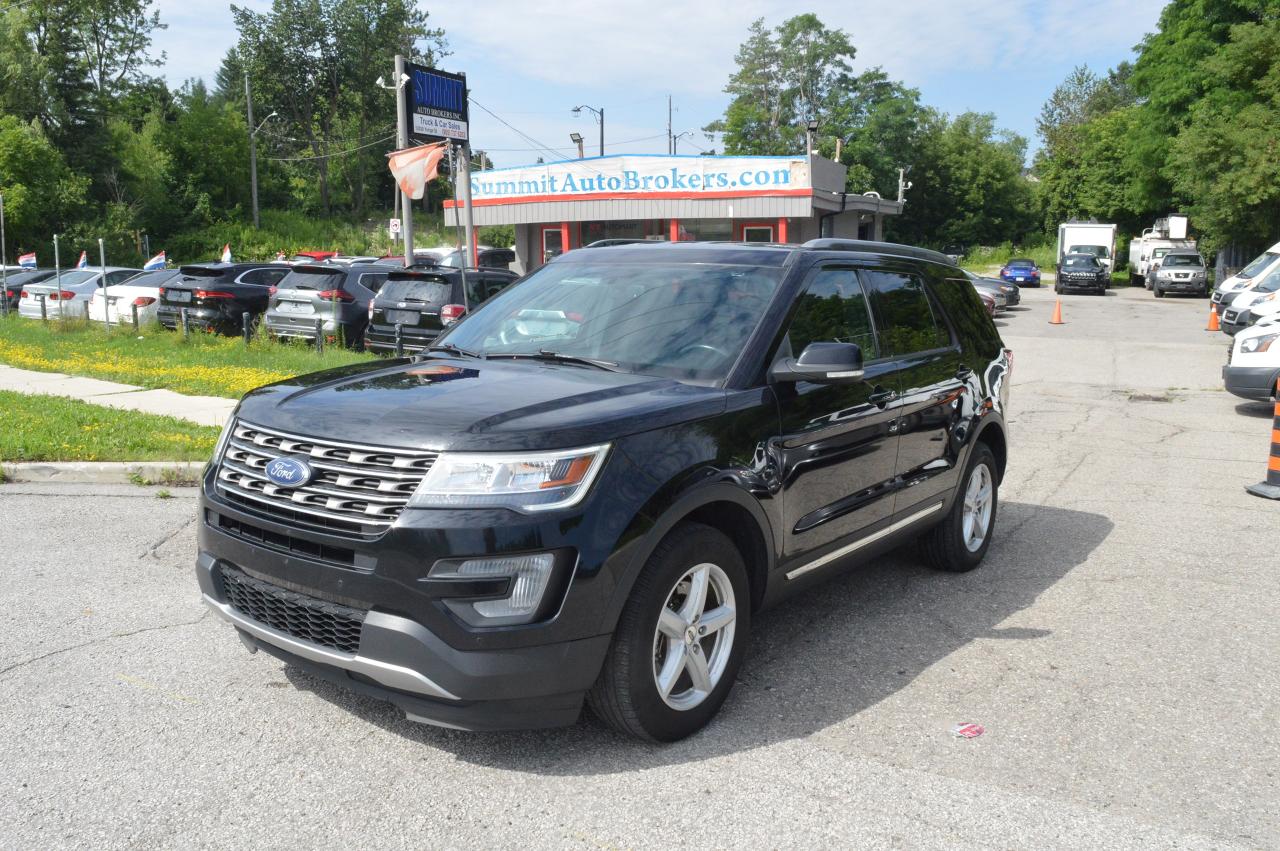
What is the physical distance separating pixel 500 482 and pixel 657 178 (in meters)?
35.1

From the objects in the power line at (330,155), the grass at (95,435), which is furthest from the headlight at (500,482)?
the power line at (330,155)

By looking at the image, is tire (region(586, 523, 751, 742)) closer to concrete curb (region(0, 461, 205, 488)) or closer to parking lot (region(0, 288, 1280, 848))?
parking lot (region(0, 288, 1280, 848))

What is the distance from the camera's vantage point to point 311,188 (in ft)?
259

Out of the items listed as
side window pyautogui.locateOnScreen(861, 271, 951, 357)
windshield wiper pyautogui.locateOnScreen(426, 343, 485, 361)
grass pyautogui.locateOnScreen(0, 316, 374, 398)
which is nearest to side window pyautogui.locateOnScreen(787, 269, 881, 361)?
side window pyautogui.locateOnScreen(861, 271, 951, 357)

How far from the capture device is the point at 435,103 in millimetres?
23688

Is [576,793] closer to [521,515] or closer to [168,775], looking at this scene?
[521,515]

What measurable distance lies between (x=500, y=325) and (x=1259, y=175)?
4317cm

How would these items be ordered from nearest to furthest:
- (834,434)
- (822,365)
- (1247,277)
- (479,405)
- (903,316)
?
(479,405)
(822,365)
(834,434)
(903,316)
(1247,277)

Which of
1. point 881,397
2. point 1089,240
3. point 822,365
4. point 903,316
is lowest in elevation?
point 881,397

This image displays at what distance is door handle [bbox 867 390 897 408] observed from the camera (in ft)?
15.8

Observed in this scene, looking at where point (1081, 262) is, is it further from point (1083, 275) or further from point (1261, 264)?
point (1261, 264)

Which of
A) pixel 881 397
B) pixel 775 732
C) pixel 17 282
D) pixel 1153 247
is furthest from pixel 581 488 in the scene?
pixel 1153 247

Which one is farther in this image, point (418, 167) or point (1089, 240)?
point (1089, 240)

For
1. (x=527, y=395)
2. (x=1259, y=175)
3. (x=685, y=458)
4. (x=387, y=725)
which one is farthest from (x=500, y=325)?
(x=1259, y=175)
